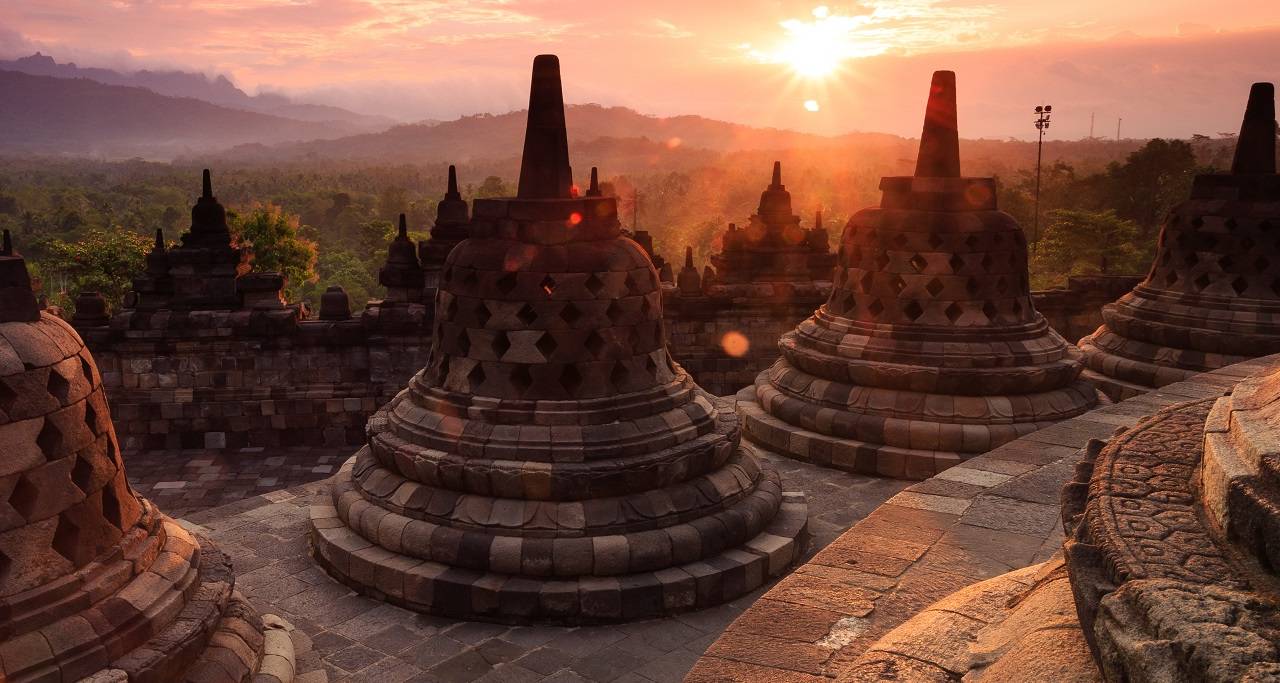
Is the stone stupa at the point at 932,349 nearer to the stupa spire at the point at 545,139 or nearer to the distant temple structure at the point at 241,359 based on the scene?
the stupa spire at the point at 545,139

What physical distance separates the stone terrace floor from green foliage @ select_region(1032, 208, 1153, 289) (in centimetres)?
3599

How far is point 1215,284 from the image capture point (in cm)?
1011

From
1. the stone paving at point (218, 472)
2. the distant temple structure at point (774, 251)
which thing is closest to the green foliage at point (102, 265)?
the stone paving at point (218, 472)

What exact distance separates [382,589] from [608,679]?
1764 mm

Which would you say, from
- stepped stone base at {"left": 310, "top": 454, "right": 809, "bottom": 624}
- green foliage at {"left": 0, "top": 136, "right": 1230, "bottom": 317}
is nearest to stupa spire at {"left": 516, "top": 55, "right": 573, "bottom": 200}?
stepped stone base at {"left": 310, "top": 454, "right": 809, "bottom": 624}

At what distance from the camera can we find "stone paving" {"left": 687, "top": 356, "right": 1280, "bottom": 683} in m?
3.47

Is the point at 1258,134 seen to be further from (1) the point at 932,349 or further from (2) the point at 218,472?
(2) the point at 218,472

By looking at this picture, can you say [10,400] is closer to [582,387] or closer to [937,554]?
[582,387]

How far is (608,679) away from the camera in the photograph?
4953mm

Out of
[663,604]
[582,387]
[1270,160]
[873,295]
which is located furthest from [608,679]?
[1270,160]

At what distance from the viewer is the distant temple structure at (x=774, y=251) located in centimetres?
1917

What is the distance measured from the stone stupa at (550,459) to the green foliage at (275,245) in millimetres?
37710

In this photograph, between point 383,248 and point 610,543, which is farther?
point 383,248

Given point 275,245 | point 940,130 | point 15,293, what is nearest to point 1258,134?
point 940,130
